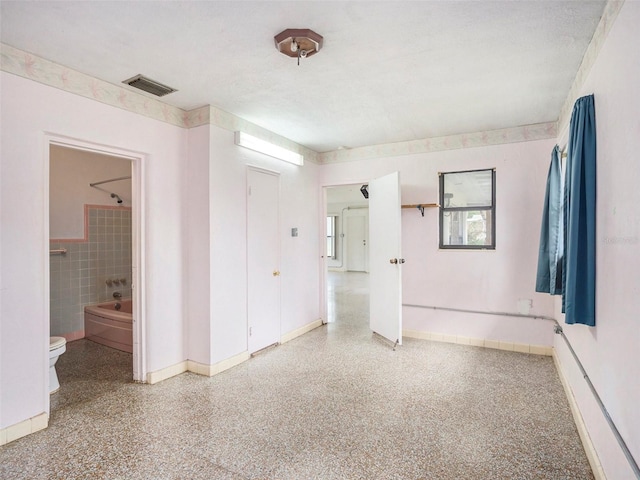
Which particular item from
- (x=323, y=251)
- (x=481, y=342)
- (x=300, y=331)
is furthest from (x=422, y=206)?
(x=300, y=331)

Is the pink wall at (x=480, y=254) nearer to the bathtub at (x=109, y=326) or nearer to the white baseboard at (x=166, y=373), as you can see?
the white baseboard at (x=166, y=373)

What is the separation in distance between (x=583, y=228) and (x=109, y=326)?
15.0 feet

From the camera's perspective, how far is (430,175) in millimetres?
4309

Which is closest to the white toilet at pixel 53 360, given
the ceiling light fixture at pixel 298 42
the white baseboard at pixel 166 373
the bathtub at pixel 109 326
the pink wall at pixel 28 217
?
the pink wall at pixel 28 217

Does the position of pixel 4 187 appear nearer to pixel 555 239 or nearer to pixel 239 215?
pixel 239 215

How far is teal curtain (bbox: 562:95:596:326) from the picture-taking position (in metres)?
1.91

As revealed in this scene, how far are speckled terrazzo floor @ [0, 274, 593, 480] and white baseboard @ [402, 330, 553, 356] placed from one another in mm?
242

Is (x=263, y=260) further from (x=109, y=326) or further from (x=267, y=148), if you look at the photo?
(x=109, y=326)

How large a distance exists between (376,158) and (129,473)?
4.02 meters

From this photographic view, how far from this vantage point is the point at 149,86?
9.09ft

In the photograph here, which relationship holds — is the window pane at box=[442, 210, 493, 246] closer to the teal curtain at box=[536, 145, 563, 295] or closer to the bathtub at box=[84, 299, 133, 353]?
the teal curtain at box=[536, 145, 563, 295]

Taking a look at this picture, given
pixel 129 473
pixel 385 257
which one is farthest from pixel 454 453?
pixel 385 257

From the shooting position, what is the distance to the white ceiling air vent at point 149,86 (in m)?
2.65

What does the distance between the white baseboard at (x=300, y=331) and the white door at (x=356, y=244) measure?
6812mm
